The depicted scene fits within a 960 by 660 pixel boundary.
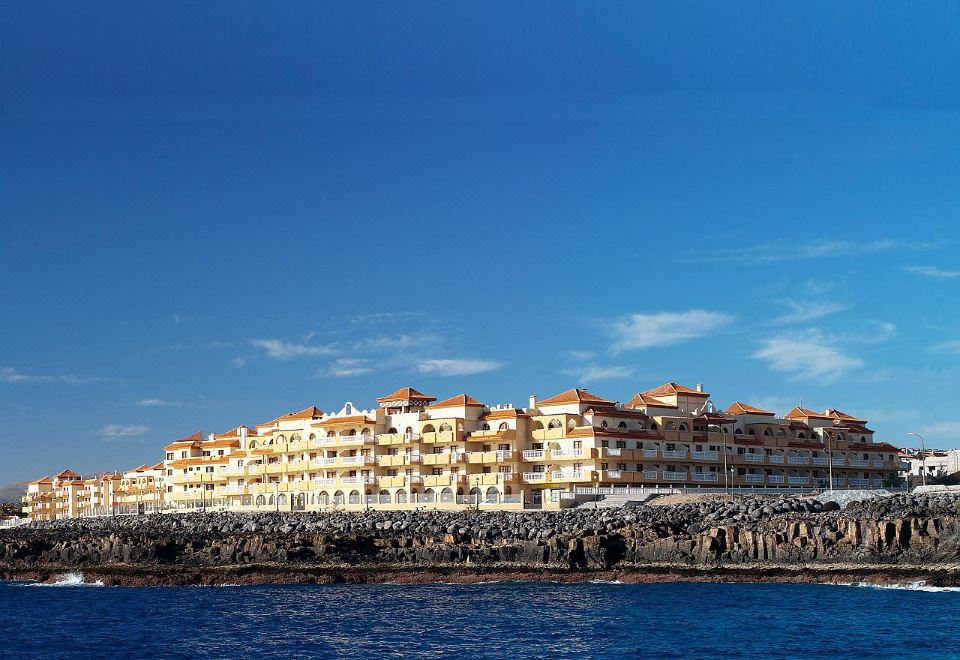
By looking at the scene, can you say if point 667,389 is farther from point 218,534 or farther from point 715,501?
point 218,534

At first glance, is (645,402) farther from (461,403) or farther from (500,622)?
(500,622)

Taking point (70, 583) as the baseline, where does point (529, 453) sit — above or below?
above

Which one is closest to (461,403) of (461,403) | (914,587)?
(461,403)

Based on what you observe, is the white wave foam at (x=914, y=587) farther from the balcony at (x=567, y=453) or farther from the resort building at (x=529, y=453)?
the balcony at (x=567, y=453)

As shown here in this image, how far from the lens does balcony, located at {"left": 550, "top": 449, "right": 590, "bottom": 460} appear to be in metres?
84.7

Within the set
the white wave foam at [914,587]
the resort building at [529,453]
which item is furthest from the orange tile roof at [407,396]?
the white wave foam at [914,587]

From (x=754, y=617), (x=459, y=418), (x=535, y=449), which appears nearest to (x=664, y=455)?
(x=535, y=449)

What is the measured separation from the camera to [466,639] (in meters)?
36.7

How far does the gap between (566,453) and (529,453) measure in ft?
9.62

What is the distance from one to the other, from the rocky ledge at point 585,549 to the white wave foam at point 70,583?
2.24 ft

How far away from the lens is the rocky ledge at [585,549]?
49.0 metres

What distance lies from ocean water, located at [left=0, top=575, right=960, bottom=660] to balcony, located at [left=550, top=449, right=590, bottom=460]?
3455cm

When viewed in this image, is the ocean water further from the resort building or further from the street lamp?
the street lamp

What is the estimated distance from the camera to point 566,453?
85.8m
